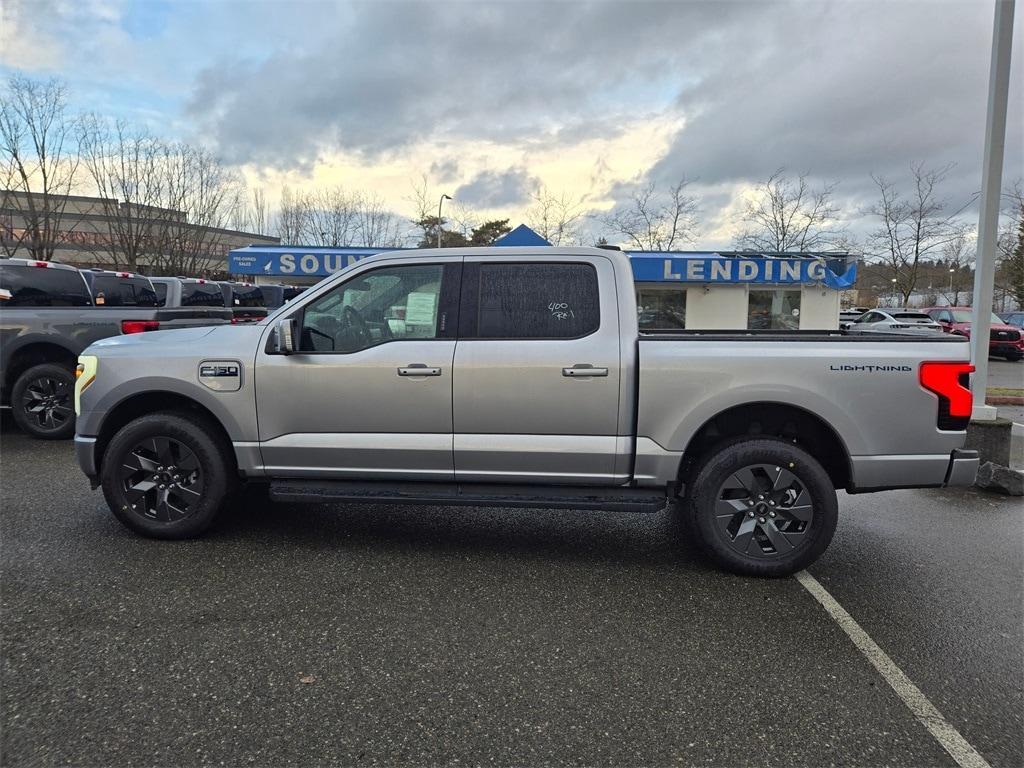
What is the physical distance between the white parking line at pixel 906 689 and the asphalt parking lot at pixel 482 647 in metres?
0.04

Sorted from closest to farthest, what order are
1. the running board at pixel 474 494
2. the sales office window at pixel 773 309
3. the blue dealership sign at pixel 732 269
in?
1. the running board at pixel 474 494
2. the blue dealership sign at pixel 732 269
3. the sales office window at pixel 773 309

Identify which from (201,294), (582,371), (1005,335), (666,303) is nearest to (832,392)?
(582,371)

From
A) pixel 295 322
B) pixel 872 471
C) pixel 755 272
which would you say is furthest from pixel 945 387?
pixel 755 272

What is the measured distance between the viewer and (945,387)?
11.7 feet

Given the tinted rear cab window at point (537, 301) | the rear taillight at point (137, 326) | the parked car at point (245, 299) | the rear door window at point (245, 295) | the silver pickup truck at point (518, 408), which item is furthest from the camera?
the rear door window at point (245, 295)

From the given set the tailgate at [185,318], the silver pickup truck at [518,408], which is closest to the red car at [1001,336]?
the silver pickup truck at [518,408]

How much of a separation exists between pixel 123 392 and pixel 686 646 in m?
3.89


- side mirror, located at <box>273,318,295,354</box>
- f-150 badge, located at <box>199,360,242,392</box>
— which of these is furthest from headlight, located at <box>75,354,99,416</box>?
side mirror, located at <box>273,318,295,354</box>

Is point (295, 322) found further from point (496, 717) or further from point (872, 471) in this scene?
point (872, 471)

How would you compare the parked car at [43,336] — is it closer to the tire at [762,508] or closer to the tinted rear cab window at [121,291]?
the tinted rear cab window at [121,291]

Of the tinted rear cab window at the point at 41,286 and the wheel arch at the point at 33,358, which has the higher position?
the tinted rear cab window at the point at 41,286

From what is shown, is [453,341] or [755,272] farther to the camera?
[755,272]

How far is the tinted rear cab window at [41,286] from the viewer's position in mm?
7529

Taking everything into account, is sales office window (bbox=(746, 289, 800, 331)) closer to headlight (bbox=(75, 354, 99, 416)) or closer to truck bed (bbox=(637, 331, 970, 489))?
truck bed (bbox=(637, 331, 970, 489))
